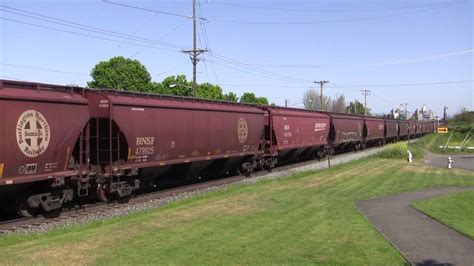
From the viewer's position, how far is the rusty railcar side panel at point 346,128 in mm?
41406

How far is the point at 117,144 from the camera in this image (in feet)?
51.5

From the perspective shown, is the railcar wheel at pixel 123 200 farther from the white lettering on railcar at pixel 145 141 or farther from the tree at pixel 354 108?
the tree at pixel 354 108

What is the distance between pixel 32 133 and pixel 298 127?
71.2ft

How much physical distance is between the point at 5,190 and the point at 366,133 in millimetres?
44748

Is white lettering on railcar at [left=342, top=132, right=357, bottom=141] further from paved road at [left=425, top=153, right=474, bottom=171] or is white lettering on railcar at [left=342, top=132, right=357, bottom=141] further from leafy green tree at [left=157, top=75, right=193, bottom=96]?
leafy green tree at [left=157, top=75, right=193, bottom=96]

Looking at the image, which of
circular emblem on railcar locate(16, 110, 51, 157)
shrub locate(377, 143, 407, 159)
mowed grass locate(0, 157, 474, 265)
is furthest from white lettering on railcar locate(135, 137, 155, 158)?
shrub locate(377, 143, 407, 159)

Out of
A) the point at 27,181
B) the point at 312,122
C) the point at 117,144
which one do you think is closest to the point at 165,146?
the point at 117,144

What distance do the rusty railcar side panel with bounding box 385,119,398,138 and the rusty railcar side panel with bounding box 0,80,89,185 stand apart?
52839 mm

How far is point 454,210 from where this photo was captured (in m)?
12.7

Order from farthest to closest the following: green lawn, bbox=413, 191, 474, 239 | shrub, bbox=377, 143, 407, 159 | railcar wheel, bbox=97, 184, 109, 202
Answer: shrub, bbox=377, 143, 407, 159 → railcar wheel, bbox=97, 184, 109, 202 → green lawn, bbox=413, 191, 474, 239

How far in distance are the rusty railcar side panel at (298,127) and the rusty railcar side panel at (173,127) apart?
371 centimetres

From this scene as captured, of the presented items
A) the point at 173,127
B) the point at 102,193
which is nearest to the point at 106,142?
the point at 102,193

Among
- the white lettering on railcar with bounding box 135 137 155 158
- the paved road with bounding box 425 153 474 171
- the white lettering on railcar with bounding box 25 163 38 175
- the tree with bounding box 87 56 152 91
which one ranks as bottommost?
the paved road with bounding box 425 153 474 171

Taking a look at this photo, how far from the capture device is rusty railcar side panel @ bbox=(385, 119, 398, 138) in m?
62.2
